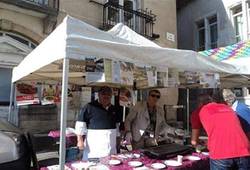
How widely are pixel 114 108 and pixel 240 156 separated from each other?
2.01 m

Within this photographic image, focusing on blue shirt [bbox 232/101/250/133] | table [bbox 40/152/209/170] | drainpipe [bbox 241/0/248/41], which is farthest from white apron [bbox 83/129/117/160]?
drainpipe [bbox 241/0/248/41]

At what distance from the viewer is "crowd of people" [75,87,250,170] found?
3197 millimetres

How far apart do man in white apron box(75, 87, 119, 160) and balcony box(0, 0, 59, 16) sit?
16.5 ft

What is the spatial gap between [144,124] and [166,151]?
96 centimetres

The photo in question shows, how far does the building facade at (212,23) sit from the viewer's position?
12.6 m

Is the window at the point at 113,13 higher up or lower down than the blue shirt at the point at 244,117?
higher up

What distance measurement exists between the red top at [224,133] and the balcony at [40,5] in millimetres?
6315

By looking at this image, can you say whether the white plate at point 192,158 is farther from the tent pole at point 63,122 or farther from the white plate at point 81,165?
the tent pole at point 63,122

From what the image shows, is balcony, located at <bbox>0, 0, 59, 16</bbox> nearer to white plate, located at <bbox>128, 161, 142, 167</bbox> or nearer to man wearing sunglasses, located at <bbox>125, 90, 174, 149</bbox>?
man wearing sunglasses, located at <bbox>125, 90, 174, 149</bbox>

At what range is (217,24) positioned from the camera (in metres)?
13.6

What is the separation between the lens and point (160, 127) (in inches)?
198

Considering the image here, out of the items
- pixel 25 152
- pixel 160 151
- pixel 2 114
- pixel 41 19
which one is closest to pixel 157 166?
pixel 160 151

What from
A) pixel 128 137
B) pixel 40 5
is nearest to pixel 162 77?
pixel 128 137

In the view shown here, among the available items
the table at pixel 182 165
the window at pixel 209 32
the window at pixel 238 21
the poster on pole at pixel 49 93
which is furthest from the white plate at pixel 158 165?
the window at pixel 209 32
